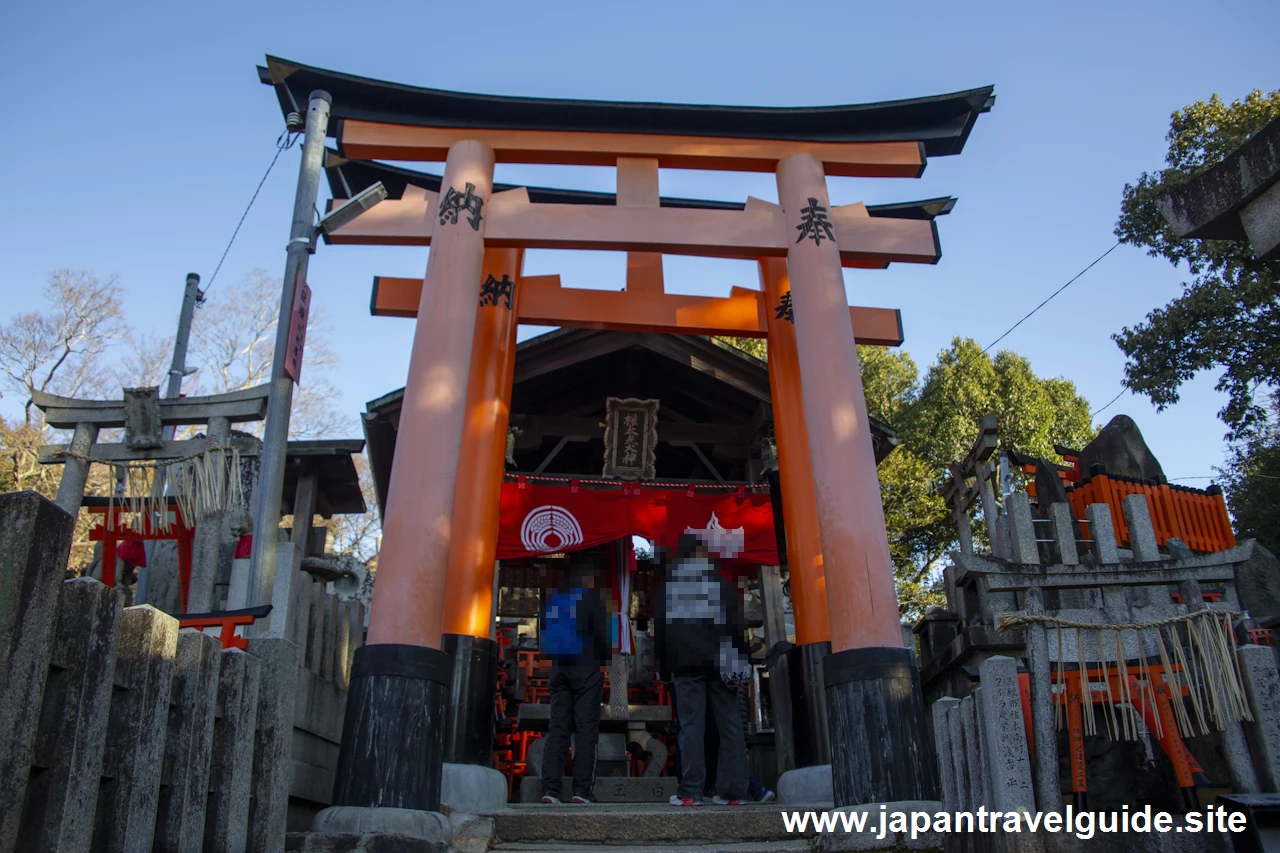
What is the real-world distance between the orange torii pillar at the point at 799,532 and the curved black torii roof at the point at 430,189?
1.17 m

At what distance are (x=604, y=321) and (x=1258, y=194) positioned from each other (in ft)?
17.4

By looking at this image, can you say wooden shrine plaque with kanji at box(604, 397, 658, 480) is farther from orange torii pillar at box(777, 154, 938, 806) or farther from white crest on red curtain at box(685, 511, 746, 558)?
orange torii pillar at box(777, 154, 938, 806)

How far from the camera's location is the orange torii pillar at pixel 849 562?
533 centimetres

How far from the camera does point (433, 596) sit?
5.67 meters

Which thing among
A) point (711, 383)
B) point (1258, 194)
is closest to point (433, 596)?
point (1258, 194)

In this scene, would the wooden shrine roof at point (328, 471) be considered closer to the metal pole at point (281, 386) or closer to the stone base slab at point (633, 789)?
the metal pole at point (281, 386)

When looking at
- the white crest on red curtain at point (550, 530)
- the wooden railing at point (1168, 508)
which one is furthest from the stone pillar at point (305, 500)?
the wooden railing at point (1168, 508)

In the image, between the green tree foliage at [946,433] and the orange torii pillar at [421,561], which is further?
the green tree foliage at [946,433]

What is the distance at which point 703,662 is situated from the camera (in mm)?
6285

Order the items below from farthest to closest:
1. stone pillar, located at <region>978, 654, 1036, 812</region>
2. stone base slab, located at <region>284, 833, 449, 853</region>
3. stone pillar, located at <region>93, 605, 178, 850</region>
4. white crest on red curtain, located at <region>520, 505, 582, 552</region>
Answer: white crest on red curtain, located at <region>520, 505, 582, 552</region> < stone base slab, located at <region>284, 833, 449, 853</region> < stone pillar, located at <region>978, 654, 1036, 812</region> < stone pillar, located at <region>93, 605, 178, 850</region>

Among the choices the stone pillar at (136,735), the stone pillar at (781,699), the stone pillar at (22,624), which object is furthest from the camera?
the stone pillar at (781,699)

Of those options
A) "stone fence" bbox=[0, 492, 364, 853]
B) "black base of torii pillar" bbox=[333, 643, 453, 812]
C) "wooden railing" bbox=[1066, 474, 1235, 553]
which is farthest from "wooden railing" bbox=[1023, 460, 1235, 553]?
"stone fence" bbox=[0, 492, 364, 853]

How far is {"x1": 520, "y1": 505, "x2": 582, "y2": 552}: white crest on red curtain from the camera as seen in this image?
9.82 m

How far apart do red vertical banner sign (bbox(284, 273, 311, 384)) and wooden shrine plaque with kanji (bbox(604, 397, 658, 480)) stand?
4.22m
